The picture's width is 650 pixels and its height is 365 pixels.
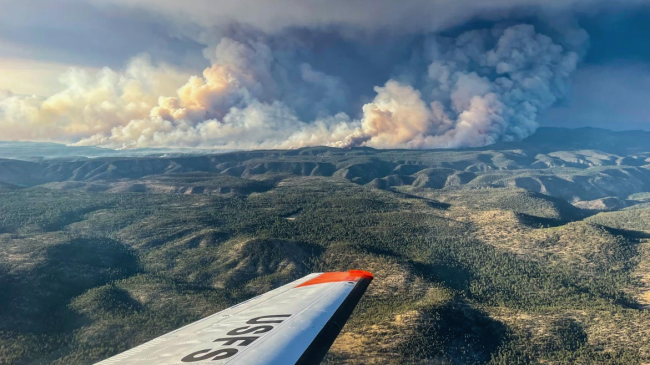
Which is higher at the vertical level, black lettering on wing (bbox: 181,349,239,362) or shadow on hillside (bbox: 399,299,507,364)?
black lettering on wing (bbox: 181,349,239,362)

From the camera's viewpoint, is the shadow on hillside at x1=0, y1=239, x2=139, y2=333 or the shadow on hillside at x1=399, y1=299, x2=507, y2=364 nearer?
the shadow on hillside at x1=399, y1=299, x2=507, y2=364

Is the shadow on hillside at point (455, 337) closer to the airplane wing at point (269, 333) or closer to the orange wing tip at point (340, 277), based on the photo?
the orange wing tip at point (340, 277)

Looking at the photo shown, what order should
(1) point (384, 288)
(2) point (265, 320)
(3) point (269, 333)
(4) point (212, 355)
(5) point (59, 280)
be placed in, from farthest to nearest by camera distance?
1. (5) point (59, 280)
2. (1) point (384, 288)
3. (2) point (265, 320)
4. (3) point (269, 333)
5. (4) point (212, 355)

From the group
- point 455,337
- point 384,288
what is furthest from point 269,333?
point 384,288

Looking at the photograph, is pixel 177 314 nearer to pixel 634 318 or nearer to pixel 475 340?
pixel 475 340

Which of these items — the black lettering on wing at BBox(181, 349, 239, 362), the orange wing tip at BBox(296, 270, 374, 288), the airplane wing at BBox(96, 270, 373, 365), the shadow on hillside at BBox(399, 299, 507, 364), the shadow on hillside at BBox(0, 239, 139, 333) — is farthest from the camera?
the shadow on hillside at BBox(0, 239, 139, 333)

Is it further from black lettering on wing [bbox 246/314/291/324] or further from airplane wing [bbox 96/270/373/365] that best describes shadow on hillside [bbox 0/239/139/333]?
black lettering on wing [bbox 246/314/291/324]

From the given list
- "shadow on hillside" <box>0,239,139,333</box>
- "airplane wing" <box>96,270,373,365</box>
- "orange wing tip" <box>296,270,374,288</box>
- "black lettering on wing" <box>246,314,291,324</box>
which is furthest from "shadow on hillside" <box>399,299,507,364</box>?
"shadow on hillside" <box>0,239,139,333</box>

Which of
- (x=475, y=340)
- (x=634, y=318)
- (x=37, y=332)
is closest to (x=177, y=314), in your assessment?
(x=37, y=332)

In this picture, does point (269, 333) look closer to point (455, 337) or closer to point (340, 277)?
point (340, 277)

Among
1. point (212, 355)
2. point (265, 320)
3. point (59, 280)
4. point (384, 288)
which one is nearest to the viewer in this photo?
point (212, 355)
